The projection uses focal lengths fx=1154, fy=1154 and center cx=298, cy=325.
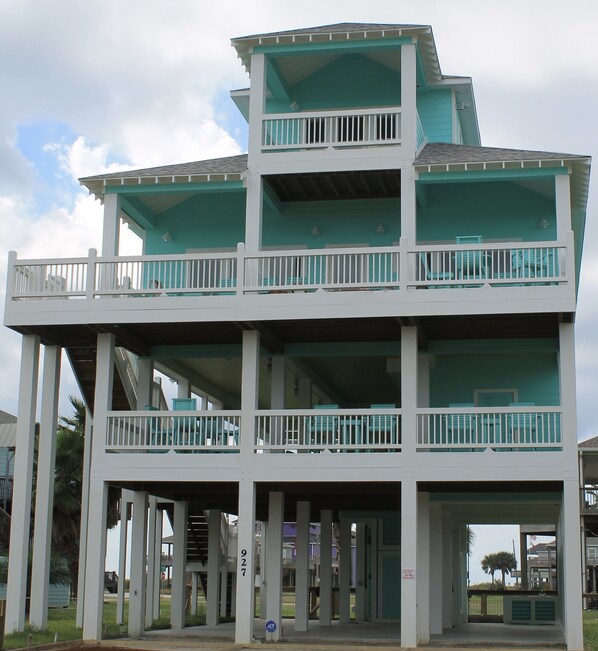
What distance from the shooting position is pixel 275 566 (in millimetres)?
26562

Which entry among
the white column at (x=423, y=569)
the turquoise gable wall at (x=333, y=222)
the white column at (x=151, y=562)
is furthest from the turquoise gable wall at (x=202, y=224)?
the white column at (x=423, y=569)

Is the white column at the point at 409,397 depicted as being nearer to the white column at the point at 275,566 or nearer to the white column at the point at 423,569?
the white column at the point at 423,569

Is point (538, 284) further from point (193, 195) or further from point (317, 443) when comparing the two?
point (193, 195)

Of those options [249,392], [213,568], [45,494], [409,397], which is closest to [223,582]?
[213,568]

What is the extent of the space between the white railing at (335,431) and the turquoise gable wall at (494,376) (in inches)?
102

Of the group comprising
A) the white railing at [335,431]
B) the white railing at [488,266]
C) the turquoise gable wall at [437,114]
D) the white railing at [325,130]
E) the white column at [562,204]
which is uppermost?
the turquoise gable wall at [437,114]

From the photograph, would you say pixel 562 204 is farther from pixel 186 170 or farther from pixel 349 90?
pixel 186 170

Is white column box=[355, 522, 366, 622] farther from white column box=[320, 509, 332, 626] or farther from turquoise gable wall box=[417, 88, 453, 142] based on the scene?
turquoise gable wall box=[417, 88, 453, 142]

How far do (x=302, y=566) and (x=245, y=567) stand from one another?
576 cm

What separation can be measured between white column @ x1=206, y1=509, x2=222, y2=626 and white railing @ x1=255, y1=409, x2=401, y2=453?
7745mm

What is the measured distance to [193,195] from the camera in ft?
98.8

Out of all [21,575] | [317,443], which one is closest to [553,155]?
[317,443]

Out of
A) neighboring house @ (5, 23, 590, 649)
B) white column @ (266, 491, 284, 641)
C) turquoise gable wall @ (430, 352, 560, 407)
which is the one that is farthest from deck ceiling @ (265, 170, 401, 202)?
white column @ (266, 491, 284, 641)

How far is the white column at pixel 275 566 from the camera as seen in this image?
26344mm
